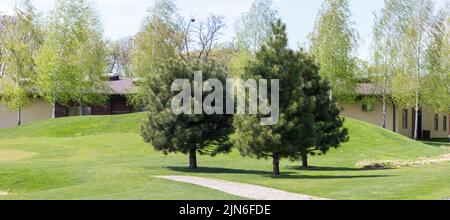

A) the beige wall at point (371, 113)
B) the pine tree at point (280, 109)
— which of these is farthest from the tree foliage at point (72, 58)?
the pine tree at point (280, 109)

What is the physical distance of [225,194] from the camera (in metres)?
16.1

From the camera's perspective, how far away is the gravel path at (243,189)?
15.4m

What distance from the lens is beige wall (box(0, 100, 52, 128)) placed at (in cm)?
5528

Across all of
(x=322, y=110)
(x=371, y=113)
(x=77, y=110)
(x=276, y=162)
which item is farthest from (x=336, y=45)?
(x=276, y=162)

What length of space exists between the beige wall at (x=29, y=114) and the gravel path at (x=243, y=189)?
3832 centimetres

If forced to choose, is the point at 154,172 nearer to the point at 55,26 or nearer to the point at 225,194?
the point at 225,194

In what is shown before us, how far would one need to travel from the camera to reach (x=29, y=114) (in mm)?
56000

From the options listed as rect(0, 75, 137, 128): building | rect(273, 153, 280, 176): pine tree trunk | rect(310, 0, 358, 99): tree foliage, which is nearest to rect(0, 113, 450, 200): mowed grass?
rect(273, 153, 280, 176): pine tree trunk

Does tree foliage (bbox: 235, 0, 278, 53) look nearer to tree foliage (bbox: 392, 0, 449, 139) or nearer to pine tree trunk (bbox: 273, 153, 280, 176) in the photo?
tree foliage (bbox: 392, 0, 449, 139)

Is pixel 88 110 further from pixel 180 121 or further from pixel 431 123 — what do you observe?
pixel 180 121

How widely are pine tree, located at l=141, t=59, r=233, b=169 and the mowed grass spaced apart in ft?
3.81

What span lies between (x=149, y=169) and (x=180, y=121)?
90.7 inches
